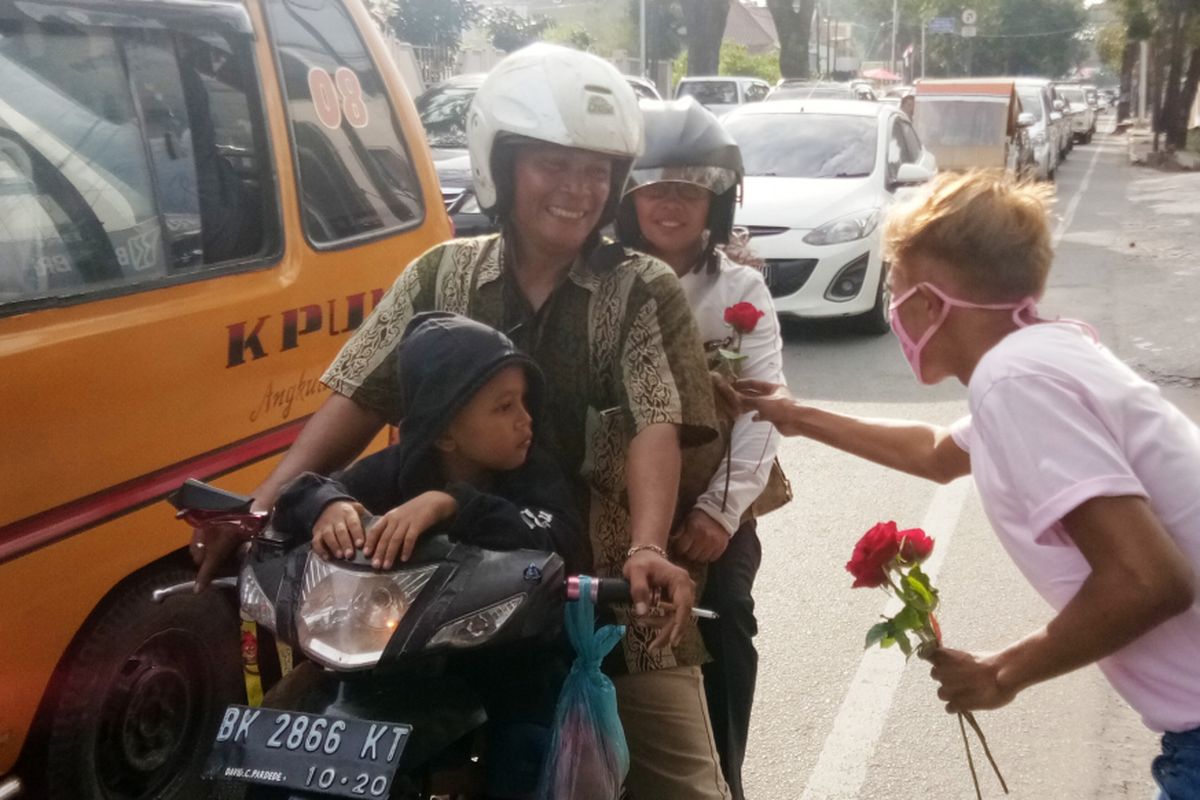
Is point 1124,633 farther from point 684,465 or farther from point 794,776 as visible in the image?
point 794,776

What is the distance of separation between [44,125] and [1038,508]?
218cm

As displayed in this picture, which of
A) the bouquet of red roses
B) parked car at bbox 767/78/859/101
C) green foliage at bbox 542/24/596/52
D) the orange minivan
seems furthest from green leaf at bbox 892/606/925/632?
green foliage at bbox 542/24/596/52

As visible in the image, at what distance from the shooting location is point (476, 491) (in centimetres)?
192

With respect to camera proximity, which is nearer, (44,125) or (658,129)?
(44,125)

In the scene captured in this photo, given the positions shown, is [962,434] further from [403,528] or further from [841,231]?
[841,231]

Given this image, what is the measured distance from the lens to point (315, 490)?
1.94 meters

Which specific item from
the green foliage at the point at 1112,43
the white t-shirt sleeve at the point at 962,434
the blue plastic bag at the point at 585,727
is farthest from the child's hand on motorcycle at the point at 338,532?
the green foliage at the point at 1112,43

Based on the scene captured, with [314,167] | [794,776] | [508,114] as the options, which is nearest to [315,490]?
[508,114]

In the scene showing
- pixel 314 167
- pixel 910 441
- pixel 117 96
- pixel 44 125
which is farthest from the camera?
pixel 314 167

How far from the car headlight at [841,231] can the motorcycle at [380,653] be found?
8.03 meters

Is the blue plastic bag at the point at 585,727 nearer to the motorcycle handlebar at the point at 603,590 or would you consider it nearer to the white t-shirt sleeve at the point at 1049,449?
the motorcycle handlebar at the point at 603,590

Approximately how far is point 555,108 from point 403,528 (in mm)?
802

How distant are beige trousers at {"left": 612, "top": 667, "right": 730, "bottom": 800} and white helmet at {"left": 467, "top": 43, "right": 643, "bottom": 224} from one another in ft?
3.02

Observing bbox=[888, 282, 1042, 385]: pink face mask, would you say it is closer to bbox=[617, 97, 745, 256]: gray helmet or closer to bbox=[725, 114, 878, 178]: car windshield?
bbox=[617, 97, 745, 256]: gray helmet
